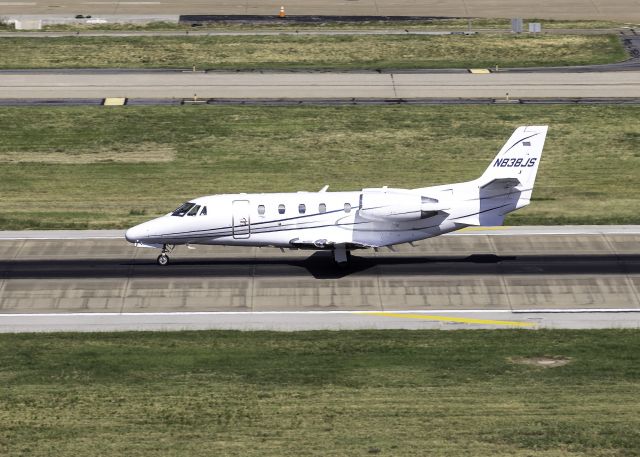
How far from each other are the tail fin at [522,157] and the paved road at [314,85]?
96.4 feet

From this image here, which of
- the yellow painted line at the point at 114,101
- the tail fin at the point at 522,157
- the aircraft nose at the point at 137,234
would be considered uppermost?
the tail fin at the point at 522,157

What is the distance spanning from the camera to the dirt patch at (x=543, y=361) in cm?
4453

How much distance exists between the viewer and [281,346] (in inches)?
1836

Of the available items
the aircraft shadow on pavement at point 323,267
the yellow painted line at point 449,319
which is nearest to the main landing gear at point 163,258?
the aircraft shadow on pavement at point 323,267

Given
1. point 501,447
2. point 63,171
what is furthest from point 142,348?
point 63,171

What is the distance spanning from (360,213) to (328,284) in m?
3.24

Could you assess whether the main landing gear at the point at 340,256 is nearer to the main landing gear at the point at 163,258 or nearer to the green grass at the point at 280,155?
the main landing gear at the point at 163,258

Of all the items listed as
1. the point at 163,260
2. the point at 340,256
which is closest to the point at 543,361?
the point at 340,256

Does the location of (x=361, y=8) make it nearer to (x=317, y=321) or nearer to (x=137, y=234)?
(x=137, y=234)

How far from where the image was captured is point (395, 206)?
52531 millimetres

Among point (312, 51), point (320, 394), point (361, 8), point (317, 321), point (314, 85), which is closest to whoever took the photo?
point (320, 394)

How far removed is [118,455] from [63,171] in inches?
1415

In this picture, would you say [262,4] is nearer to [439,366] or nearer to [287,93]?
[287,93]

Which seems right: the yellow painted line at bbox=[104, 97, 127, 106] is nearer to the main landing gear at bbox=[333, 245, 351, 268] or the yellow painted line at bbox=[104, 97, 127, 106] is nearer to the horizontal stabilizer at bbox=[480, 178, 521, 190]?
the main landing gear at bbox=[333, 245, 351, 268]
